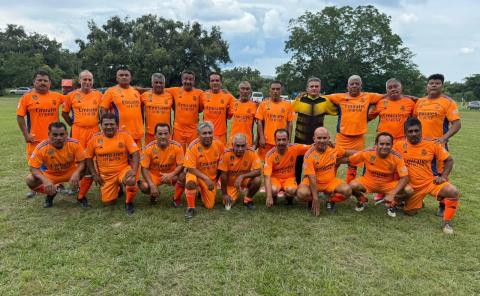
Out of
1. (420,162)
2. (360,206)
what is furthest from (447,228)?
(360,206)

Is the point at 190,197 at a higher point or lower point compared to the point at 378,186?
lower

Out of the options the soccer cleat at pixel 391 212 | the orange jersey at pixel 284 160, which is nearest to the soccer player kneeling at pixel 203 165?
the orange jersey at pixel 284 160

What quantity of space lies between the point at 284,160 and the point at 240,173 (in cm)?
69

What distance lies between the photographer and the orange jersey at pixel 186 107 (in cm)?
625

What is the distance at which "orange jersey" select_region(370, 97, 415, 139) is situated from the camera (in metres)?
5.58

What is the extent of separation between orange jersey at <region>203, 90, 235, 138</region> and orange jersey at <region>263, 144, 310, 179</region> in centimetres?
136

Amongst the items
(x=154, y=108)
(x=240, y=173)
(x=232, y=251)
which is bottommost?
(x=232, y=251)

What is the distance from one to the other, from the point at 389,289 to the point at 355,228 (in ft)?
4.50

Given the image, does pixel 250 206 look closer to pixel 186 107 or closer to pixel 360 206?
pixel 360 206

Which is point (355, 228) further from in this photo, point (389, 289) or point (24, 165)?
point (24, 165)

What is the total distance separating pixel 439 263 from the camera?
363 cm

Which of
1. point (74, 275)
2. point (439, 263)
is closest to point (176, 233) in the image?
point (74, 275)

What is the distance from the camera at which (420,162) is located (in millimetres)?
5070

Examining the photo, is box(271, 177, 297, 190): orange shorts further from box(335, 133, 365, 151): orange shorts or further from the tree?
the tree
